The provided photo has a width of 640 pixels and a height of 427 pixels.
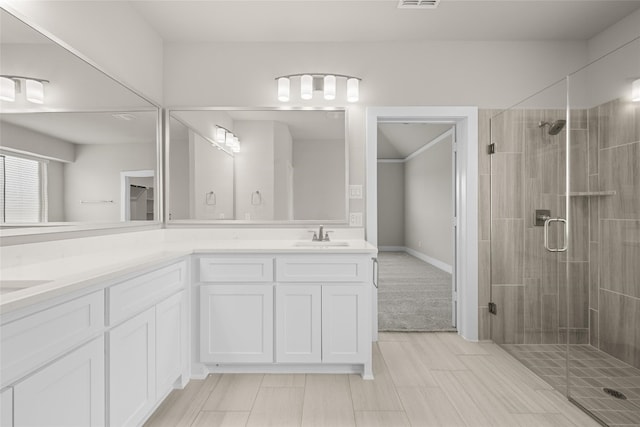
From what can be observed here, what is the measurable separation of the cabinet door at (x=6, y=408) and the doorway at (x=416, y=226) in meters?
2.80

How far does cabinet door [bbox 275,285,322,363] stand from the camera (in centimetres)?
243

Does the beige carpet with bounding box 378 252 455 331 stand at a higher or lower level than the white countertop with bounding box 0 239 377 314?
lower

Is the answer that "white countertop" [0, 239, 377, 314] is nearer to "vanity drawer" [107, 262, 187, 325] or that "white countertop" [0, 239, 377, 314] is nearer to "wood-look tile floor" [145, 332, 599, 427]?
"vanity drawer" [107, 262, 187, 325]

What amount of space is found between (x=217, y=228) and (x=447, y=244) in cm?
470

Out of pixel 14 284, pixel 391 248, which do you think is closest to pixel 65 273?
pixel 14 284

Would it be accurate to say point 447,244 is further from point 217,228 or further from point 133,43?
point 133,43

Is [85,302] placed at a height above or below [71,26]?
below

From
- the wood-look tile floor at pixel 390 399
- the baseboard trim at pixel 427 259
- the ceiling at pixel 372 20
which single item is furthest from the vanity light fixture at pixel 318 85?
the baseboard trim at pixel 427 259

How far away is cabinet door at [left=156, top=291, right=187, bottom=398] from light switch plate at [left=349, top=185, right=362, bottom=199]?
152cm

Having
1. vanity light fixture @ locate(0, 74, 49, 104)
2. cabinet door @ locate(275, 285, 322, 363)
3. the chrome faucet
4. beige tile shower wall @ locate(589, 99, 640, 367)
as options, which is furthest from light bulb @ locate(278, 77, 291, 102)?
beige tile shower wall @ locate(589, 99, 640, 367)

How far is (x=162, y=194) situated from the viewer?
3092 mm

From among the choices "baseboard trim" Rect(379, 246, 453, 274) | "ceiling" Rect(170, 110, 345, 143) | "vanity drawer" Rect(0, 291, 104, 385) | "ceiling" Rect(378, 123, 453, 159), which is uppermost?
"ceiling" Rect(378, 123, 453, 159)

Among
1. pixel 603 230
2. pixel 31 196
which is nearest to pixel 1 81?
pixel 31 196

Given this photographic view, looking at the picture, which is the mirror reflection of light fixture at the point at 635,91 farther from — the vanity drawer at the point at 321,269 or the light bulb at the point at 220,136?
the light bulb at the point at 220,136
